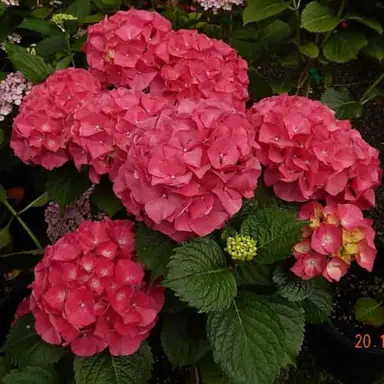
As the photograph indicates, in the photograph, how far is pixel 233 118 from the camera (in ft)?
2.99

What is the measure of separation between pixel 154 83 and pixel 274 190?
0.33 metres

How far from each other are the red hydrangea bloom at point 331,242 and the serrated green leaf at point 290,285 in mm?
23

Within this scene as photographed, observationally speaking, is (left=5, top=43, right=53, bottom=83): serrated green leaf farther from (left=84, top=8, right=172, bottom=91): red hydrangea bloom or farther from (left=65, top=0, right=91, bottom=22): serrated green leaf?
(left=65, top=0, right=91, bottom=22): serrated green leaf

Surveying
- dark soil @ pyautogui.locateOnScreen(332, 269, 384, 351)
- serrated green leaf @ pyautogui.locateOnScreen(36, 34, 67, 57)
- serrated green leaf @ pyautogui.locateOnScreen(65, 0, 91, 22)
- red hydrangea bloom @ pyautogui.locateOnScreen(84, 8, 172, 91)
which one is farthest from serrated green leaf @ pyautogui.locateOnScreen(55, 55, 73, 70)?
dark soil @ pyautogui.locateOnScreen(332, 269, 384, 351)

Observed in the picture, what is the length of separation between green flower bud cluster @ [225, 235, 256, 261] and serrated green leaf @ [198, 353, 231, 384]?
32 centimetres

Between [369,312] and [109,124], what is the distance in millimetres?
982

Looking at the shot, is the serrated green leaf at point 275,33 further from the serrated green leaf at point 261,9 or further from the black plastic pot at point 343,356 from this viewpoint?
the black plastic pot at point 343,356

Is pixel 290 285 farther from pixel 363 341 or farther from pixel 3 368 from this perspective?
pixel 363 341

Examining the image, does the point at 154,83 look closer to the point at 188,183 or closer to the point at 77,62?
the point at 188,183

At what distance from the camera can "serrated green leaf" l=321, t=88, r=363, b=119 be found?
172 cm

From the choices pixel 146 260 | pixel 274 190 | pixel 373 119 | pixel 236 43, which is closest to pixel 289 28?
pixel 236 43

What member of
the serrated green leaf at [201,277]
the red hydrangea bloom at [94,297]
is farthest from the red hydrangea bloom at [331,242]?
the red hydrangea bloom at [94,297]

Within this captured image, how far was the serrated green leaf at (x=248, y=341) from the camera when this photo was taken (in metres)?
0.92

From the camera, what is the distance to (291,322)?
3.37 feet
